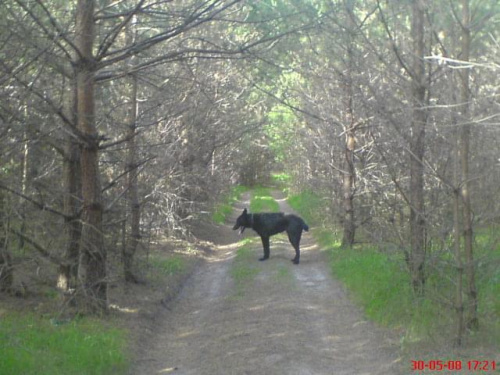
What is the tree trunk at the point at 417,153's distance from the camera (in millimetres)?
9117

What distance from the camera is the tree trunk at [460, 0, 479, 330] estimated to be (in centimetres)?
800

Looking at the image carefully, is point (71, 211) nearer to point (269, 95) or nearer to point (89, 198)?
point (89, 198)

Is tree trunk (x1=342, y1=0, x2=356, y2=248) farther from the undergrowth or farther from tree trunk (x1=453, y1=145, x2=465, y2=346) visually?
tree trunk (x1=453, y1=145, x2=465, y2=346)

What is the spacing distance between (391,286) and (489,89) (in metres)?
3.59

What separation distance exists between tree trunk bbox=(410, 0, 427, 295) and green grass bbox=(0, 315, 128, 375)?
163 inches

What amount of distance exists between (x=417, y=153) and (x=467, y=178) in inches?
58.8

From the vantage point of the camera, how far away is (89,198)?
10211 millimetres

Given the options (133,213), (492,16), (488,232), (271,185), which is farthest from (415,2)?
(271,185)

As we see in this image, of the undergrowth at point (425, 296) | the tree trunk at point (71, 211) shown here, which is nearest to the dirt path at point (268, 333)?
the undergrowth at point (425, 296)

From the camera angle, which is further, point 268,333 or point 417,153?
point 268,333

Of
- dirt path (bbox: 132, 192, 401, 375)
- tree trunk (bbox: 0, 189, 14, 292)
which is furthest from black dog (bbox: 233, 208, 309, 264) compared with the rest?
tree trunk (bbox: 0, 189, 14, 292)

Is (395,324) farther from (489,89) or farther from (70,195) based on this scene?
(70,195)
